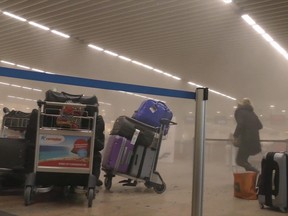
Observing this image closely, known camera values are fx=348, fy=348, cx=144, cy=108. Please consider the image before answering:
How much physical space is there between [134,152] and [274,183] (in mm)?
1463

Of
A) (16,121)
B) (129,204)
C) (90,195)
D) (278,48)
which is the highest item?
(278,48)

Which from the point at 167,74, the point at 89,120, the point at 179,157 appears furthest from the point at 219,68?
the point at 89,120

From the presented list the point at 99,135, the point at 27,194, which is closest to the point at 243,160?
A: the point at 99,135

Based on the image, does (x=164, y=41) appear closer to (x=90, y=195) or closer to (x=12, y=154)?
(x=12, y=154)

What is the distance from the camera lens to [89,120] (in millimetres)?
2994

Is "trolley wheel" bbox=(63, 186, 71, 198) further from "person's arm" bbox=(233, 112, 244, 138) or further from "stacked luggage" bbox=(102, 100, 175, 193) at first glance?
"person's arm" bbox=(233, 112, 244, 138)

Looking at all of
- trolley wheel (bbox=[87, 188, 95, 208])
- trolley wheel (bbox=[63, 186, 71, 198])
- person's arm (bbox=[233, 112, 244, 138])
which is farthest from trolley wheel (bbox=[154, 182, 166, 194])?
person's arm (bbox=[233, 112, 244, 138])

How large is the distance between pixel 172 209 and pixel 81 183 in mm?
792

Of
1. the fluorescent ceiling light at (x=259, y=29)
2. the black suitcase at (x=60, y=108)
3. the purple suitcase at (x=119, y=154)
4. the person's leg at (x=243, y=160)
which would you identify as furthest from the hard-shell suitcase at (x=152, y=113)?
the fluorescent ceiling light at (x=259, y=29)

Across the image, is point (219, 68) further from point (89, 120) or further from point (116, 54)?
point (89, 120)

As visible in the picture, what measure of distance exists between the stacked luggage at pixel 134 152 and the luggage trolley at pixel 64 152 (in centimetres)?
85

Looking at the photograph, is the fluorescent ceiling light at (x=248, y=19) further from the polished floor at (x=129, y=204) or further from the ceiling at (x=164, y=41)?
the polished floor at (x=129, y=204)

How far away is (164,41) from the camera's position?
973cm

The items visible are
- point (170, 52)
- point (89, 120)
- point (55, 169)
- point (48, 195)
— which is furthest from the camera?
point (170, 52)
